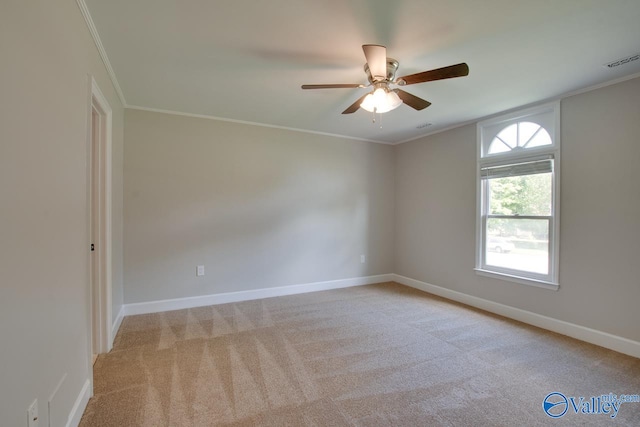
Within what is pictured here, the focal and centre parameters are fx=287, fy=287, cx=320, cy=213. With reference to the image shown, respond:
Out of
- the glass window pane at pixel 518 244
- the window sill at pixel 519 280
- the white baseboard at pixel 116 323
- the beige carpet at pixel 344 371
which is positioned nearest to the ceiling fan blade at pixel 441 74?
the beige carpet at pixel 344 371

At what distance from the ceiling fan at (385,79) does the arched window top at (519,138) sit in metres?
1.80

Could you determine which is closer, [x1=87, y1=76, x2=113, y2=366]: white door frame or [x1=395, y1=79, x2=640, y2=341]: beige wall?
[x1=87, y1=76, x2=113, y2=366]: white door frame

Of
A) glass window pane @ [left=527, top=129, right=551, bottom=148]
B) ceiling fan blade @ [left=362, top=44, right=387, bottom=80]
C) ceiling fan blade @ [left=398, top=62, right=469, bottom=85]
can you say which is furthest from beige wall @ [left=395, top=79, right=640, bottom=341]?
ceiling fan blade @ [left=362, top=44, right=387, bottom=80]

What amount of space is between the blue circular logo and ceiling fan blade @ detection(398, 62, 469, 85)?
87.7 inches

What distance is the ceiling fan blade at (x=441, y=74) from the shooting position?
1796 mm

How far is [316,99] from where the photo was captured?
314 centimetres

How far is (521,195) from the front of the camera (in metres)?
3.41

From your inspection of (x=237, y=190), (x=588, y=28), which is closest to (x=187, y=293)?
(x=237, y=190)

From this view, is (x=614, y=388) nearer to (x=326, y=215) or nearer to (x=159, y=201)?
(x=326, y=215)

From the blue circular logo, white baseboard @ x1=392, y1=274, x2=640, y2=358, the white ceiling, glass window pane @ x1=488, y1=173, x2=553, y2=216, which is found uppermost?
the white ceiling

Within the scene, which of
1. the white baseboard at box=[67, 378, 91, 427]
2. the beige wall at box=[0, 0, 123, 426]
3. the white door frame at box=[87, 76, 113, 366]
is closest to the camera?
the beige wall at box=[0, 0, 123, 426]

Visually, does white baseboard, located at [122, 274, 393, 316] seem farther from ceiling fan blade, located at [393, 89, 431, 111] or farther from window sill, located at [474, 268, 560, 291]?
ceiling fan blade, located at [393, 89, 431, 111]

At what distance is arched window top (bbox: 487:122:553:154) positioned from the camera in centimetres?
325

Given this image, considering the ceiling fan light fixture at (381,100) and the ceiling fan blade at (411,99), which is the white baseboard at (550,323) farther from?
the ceiling fan light fixture at (381,100)
